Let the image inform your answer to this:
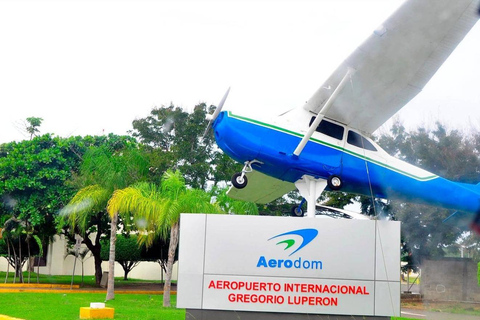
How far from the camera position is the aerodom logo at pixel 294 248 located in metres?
11.4

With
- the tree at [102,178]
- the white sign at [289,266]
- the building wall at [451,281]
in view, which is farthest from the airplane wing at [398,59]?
the tree at [102,178]

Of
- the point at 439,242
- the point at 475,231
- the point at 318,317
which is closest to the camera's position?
the point at 475,231

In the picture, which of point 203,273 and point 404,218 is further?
point 203,273

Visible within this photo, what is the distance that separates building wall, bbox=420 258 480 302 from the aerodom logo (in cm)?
385

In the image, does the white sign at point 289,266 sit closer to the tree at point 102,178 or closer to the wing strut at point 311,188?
A: the wing strut at point 311,188

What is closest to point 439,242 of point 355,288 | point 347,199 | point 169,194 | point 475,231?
point 475,231

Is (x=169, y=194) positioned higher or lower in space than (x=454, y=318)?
higher

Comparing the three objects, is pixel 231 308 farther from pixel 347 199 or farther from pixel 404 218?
pixel 347 199

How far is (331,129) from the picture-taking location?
13.6m

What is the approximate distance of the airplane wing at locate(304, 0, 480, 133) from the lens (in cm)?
877

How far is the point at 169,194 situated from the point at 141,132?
1597 centimetres

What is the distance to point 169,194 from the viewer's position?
22.3 m

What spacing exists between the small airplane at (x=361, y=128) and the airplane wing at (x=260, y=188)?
2cm

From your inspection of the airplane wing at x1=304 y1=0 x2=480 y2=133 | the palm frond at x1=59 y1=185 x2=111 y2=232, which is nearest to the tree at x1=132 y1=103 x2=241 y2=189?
the palm frond at x1=59 y1=185 x2=111 y2=232
